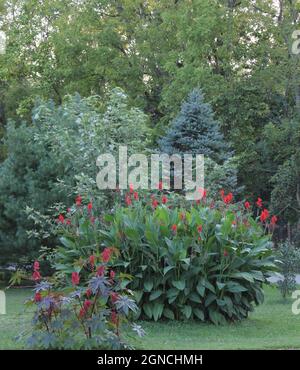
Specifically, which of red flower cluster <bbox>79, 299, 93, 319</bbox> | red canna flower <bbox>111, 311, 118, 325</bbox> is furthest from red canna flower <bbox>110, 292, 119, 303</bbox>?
red flower cluster <bbox>79, 299, 93, 319</bbox>

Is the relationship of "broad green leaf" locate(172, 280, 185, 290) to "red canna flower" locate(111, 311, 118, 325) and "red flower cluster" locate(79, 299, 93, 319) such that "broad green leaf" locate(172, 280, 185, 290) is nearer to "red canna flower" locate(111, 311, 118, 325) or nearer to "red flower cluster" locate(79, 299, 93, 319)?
"red canna flower" locate(111, 311, 118, 325)

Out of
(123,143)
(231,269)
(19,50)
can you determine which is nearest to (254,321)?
(231,269)

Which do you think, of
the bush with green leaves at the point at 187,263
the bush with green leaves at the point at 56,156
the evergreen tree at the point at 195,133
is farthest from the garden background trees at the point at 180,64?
the bush with green leaves at the point at 187,263

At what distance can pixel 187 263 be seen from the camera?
33.7 feet

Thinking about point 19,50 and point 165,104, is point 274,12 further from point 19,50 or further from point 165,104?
point 19,50

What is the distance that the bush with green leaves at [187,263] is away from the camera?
412 inches

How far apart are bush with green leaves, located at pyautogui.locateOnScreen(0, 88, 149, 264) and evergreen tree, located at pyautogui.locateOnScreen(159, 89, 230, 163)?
4.42 m

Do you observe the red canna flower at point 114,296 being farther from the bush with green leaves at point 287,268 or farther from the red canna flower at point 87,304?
the bush with green leaves at point 287,268

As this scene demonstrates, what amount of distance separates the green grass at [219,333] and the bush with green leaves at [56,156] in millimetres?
4032

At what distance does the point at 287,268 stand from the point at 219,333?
15.2 feet

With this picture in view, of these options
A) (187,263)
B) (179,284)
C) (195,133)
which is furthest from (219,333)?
(195,133)

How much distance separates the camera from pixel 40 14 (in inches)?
1314

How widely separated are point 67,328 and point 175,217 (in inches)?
138

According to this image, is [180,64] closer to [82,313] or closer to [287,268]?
[287,268]
